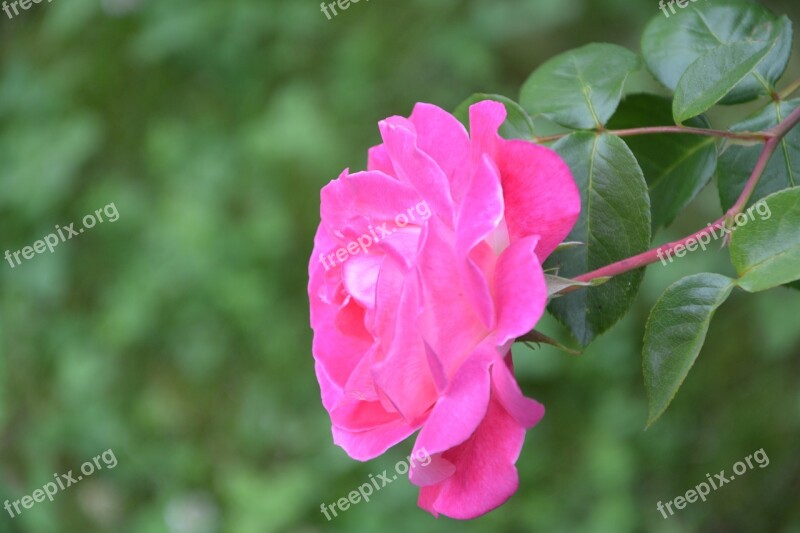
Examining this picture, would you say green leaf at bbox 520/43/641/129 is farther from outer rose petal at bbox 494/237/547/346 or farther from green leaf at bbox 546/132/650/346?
outer rose petal at bbox 494/237/547/346

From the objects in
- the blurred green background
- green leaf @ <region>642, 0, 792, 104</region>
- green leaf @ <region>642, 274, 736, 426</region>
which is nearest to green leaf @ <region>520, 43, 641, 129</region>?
green leaf @ <region>642, 0, 792, 104</region>

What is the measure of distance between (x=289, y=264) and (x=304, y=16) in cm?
49

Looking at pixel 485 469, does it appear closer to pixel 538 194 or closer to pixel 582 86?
pixel 538 194

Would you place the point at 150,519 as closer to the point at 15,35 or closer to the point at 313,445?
the point at 313,445

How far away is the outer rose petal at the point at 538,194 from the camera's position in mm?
392

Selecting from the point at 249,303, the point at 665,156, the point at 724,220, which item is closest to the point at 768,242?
the point at 724,220

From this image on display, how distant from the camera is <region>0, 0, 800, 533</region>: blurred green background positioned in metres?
1.20

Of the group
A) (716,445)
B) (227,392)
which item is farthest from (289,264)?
(716,445)

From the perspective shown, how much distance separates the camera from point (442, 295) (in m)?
0.38

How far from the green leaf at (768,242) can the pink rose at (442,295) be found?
0.08 m

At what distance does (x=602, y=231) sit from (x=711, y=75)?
94 mm

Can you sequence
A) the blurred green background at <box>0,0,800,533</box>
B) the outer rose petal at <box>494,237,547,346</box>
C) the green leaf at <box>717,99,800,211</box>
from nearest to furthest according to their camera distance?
the outer rose petal at <box>494,237,547,346</box>, the green leaf at <box>717,99,800,211</box>, the blurred green background at <box>0,0,800,533</box>

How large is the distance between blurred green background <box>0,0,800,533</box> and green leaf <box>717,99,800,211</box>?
65 centimetres

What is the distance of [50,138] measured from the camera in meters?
1.79
